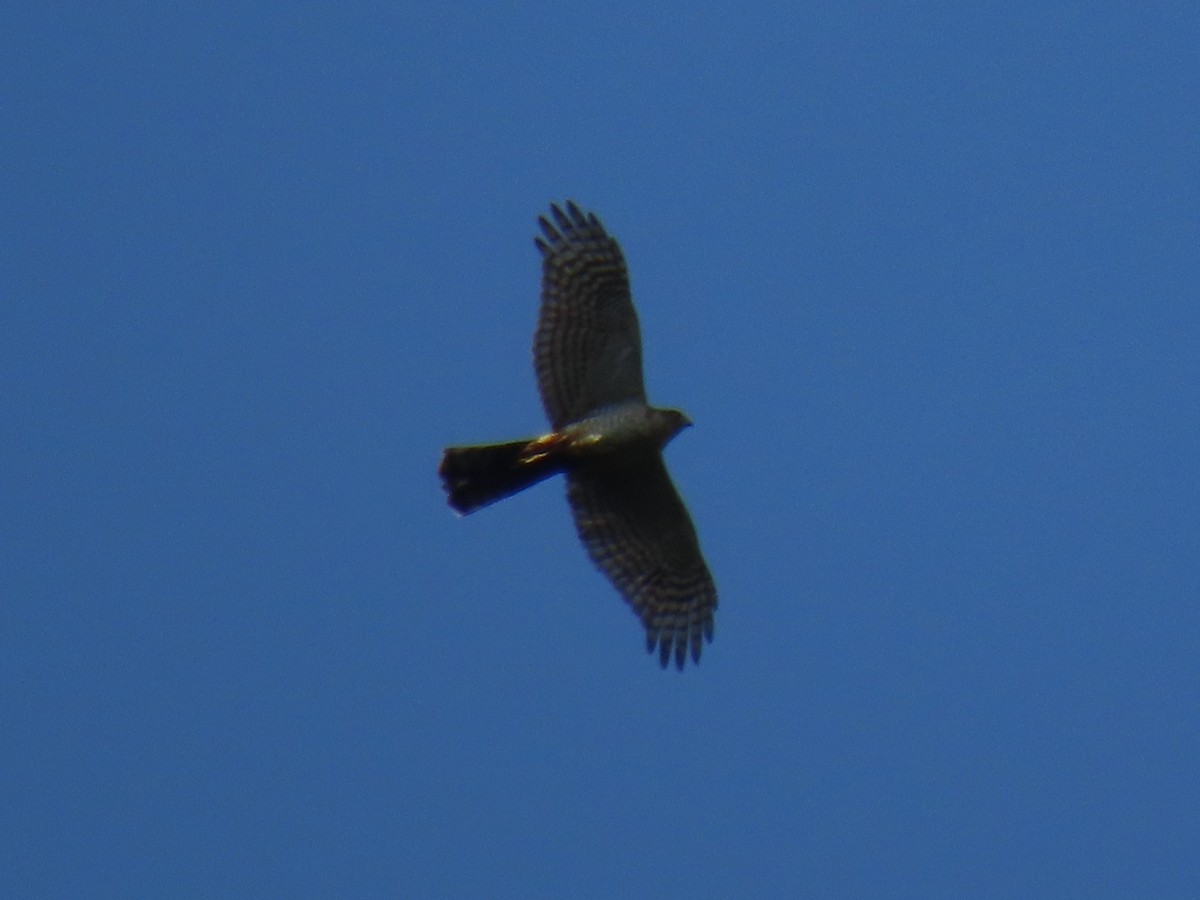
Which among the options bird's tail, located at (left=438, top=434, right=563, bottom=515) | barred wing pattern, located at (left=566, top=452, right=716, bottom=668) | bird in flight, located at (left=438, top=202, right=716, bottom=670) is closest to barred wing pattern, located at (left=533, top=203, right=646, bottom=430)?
bird in flight, located at (left=438, top=202, right=716, bottom=670)

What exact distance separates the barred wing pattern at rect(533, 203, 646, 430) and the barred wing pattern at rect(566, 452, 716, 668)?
686 mm

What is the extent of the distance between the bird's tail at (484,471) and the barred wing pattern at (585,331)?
0.36 m

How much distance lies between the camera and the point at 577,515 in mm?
14664

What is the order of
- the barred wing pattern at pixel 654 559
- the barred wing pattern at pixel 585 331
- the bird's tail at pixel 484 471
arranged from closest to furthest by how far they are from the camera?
the bird's tail at pixel 484 471, the barred wing pattern at pixel 585 331, the barred wing pattern at pixel 654 559

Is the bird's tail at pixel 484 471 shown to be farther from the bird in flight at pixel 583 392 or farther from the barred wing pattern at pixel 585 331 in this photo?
the barred wing pattern at pixel 585 331

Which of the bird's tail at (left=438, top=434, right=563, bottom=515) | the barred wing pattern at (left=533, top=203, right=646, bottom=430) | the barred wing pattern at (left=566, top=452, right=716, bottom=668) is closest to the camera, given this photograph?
the bird's tail at (left=438, top=434, right=563, bottom=515)

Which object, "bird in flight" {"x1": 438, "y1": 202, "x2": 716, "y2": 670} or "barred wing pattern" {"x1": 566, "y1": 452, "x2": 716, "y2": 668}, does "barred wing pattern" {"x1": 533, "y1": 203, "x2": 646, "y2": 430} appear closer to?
"bird in flight" {"x1": 438, "y1": 202, "x2": 716, "y2": 670}

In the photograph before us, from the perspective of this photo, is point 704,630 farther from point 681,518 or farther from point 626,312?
point 626,312

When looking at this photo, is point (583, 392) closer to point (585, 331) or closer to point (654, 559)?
point (585, 331)

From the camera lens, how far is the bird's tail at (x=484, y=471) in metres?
13.7

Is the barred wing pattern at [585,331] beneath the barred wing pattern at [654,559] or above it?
above

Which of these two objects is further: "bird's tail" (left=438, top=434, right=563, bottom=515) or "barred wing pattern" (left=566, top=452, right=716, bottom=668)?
"barred wing pattern" (left=566, top=452, right=716, bottom=668)

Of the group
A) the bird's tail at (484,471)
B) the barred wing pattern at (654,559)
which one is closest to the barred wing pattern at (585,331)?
the bird's tail at (484,471)

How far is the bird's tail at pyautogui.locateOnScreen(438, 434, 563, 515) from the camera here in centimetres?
1373
